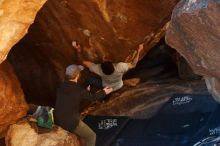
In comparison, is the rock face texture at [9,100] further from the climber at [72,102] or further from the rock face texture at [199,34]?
the rock face texture at [199,34]

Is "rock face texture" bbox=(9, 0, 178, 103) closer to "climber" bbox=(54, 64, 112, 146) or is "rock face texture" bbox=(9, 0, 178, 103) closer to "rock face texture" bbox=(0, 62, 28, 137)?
"climber" bbox=(54, 64, 112, 146)

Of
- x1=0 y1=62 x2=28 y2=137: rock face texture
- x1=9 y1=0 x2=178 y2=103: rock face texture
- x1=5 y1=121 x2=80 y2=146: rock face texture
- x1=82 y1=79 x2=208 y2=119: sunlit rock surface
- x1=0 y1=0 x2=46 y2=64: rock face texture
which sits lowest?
x1=82 y1=79 x2=208 y2=119: sunlit rock surface

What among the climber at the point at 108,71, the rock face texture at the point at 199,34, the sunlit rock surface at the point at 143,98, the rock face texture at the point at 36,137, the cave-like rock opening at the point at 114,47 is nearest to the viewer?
the rock face texture at the point at 199,34

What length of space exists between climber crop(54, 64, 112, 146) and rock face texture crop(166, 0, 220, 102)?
141 cm

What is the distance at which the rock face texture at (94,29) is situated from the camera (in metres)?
6.11

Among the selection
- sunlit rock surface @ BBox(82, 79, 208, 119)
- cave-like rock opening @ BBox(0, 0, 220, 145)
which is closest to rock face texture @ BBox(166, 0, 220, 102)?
cave-like rock opening @ BBox(0, 0, 220, 145)

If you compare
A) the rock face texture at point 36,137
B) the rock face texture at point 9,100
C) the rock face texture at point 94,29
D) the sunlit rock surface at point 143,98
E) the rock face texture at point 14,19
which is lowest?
the sunlit rock surface at point 143,98

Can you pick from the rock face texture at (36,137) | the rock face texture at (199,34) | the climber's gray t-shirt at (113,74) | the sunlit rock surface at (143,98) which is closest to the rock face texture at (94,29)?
the climber's gray t-shirt at (113,74)

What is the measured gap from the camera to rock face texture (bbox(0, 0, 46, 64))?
495cm

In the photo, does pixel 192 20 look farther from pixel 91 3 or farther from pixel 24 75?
pixel 24 75

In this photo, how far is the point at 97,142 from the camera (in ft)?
22.3

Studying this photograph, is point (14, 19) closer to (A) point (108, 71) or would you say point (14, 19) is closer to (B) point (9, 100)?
(B) point (9, 100)

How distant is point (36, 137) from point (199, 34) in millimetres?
2533

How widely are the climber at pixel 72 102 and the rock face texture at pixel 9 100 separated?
58 centimetres
